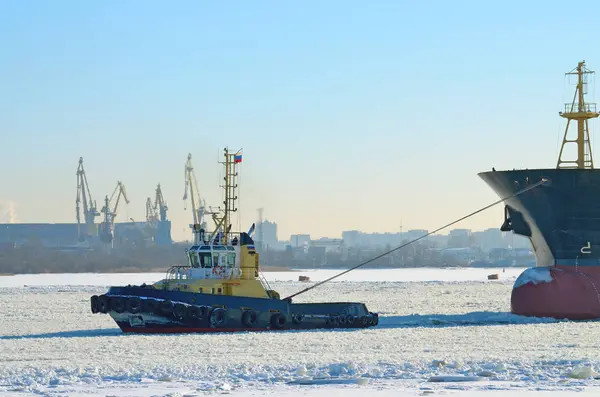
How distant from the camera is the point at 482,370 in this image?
1551 cm

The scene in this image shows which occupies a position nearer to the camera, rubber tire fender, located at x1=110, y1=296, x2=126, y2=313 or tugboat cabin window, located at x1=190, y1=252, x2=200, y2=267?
rubber tire fender, located at x1=110, y1=296, x2=126, y2=313

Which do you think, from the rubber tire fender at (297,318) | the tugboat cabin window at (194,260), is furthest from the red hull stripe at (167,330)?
the tugboat cabin window at (194,260)

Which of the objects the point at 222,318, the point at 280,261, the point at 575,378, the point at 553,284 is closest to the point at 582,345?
the point at 575,378

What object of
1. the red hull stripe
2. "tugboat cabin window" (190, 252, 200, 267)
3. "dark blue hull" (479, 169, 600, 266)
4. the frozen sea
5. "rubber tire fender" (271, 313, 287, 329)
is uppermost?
"dark blue hull" (479, 169, 600, 266)

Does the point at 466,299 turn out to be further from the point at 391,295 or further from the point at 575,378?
the point at 575,378

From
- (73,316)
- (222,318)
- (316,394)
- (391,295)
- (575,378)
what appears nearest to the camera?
(316,394)

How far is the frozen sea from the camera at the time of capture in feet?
46.1

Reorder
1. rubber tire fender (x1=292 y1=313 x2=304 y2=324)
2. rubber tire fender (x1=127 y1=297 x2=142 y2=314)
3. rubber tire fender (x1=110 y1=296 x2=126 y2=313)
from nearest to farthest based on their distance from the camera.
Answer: rubber tire fender (x1=127 y1=297 x2=142 y2=314) < rubber tire fender (x1=110 y1=296 x2=126 y2=313) < rubber tire fender (x1=292 y1=313 x2=304 y2=324)

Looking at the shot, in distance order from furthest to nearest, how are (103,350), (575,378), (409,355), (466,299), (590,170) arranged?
(466,299)
(590,170)
(103,350)
(409,355)
(575,378)

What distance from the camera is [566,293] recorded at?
25906mm

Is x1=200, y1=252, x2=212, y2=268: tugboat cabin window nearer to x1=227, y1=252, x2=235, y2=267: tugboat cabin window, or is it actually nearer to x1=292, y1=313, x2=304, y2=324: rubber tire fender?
x1=227, y1=252, x2=235, y2=267: tugboat cabin window

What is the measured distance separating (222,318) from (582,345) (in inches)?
327

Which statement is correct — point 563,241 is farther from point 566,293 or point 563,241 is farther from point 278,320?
point 278,320

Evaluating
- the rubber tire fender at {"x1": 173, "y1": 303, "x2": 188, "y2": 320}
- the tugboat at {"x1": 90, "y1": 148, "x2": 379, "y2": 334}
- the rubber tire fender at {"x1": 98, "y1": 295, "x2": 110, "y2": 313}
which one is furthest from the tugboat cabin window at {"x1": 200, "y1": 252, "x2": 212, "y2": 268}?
the rubber tire fender at {"x1": 98, "y1": 295, "x2": 110, "y2": 313}
